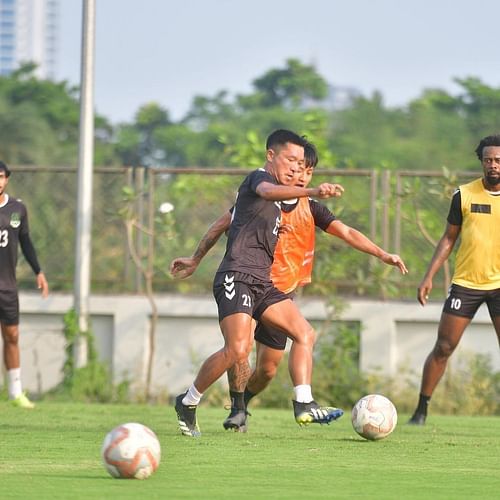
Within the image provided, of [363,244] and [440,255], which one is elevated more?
[363,244]

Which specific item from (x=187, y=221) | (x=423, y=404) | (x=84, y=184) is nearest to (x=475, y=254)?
(x=423, y=404)

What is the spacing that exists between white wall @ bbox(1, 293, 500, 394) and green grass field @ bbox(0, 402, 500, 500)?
486 centimetres

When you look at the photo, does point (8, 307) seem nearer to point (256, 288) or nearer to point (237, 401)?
point (237, 401)

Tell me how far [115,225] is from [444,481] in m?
11.1

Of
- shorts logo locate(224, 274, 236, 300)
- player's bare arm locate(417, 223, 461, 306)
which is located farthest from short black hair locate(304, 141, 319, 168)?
player's bare arm locate(417, 223, 461, 306)

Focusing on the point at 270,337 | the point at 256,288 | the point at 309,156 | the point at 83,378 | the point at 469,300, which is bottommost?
the point at 83,378

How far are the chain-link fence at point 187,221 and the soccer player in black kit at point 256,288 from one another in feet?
22.9

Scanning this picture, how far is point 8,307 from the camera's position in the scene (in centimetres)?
1364

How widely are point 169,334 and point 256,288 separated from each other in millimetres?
8285

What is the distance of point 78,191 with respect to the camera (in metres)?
17.2

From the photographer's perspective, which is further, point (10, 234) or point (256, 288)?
point (10, 234)

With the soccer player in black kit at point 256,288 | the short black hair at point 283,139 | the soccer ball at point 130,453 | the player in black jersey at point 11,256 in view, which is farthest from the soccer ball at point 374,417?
the player in black jersey at point 11,256

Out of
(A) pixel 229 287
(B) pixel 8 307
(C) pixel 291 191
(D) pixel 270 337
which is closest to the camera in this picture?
(C) pixel 291 191

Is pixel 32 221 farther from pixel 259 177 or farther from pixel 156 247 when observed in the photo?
pixel 259 177
